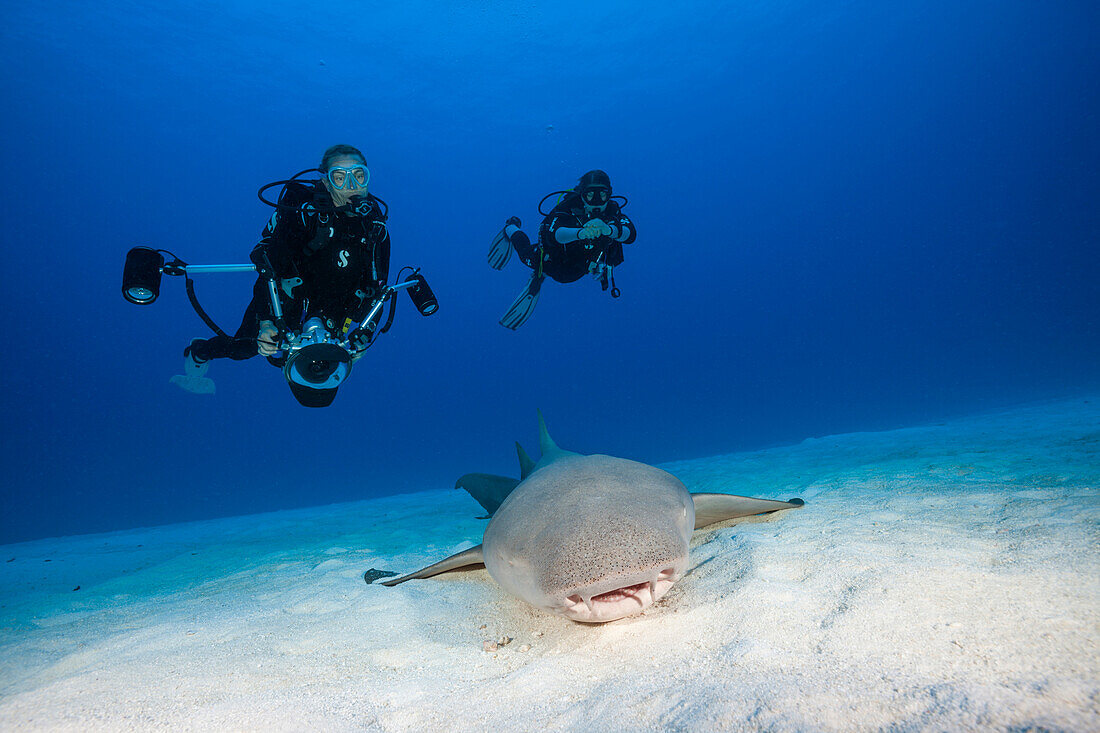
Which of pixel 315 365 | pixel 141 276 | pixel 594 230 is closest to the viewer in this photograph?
pixel 141 276

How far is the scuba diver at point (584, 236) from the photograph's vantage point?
7.28 m

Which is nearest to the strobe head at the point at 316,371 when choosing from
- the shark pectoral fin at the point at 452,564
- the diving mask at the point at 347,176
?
the shark pectoral fin at the point at 452,564

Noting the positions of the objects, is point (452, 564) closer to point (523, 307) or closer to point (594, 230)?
point (594, 230)

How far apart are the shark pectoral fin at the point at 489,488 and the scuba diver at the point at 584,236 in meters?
3.85

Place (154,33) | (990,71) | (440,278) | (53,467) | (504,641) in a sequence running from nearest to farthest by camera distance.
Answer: (504,641), (154,33), (53,467), (990,71), (440,278)

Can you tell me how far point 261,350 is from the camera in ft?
14.3

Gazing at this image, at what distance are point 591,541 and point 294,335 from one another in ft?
11.5

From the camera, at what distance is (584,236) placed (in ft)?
23.4

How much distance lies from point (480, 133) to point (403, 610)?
61667mm

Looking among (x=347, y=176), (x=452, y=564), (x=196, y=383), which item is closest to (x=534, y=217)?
(x=347, y=176)

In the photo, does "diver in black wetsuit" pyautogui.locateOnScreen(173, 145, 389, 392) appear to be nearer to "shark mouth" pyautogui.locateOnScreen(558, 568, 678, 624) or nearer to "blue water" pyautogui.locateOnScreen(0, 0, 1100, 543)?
"shark mouth" pyautogui.locateOnScreen(558, 568, 678, 624)

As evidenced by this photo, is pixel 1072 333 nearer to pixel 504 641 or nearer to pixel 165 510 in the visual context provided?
pixel 504 641

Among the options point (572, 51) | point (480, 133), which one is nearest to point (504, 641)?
point (572, 51)

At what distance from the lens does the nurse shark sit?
1.82 m
